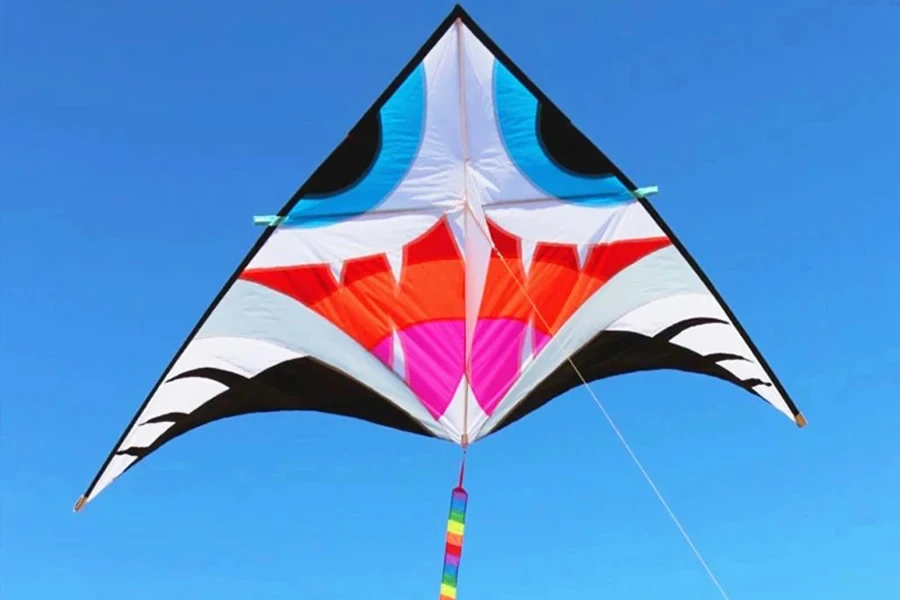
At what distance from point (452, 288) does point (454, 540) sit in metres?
1.94

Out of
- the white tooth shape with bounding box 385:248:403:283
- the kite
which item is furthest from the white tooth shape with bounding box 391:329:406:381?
the white tooth shape with bounding box 385:248:403:283

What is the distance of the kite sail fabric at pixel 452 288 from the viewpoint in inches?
248

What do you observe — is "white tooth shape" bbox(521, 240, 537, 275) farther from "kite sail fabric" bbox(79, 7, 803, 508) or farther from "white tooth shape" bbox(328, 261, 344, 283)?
"white tooth shape" bbox(328, 261, 344, 283)

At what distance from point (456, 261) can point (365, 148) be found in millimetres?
1150

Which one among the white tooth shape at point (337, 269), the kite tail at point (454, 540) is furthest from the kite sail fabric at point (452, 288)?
the kite tail at point (454, 540)

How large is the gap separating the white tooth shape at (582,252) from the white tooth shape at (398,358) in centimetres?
143

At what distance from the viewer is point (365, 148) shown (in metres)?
6.26

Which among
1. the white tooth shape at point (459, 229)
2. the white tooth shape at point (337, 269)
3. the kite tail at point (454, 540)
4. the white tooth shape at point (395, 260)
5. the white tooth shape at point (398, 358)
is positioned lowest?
the kite tail at point (454, 540)

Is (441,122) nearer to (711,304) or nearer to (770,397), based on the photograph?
(711,304)

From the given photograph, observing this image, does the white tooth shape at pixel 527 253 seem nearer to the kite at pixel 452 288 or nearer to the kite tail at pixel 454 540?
the kite at pixel 452 288

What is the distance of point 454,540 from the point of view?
5.81 metres

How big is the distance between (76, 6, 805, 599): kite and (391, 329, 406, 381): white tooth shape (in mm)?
11

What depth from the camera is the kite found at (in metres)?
6.30

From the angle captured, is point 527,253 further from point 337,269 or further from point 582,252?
point 337,269
